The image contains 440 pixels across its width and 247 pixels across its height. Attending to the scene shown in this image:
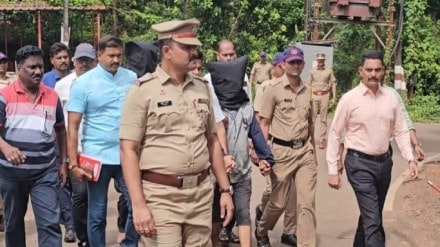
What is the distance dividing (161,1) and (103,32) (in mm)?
2364

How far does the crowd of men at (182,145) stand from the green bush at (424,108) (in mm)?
15293

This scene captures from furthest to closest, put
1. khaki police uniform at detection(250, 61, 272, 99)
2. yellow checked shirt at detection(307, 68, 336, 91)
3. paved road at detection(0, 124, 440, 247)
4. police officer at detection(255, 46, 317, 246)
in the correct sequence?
1. khaki police uniform at detection(250, 61, 272, 99)
2. yellow checked shirt at detection(307, 68, 336, 91)
3. paved road at detection(0, 124, 440, 247)
4. police officer at detection(255, 46, 317, 246)

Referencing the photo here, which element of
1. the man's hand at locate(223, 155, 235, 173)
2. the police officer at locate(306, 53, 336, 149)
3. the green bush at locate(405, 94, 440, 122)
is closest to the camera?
the man's hand at locate(223, 155, 235, 173)

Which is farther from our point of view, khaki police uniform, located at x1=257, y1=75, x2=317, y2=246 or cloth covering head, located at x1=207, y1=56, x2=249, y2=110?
khaki police uniform, located at x1=257, y1=75, x2=317, y2=246

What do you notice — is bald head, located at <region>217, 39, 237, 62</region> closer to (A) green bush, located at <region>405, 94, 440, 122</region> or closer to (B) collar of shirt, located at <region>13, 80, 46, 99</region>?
(B) collar of shirt, located at <region>13, 80, 46, 99</region>

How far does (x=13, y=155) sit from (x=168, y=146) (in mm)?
1627

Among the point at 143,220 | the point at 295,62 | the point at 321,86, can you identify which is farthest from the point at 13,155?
the point at 321,86

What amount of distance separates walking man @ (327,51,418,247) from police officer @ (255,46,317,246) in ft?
2.10

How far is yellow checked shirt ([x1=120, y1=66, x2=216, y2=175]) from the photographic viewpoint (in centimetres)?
404

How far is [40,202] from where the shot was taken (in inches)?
215

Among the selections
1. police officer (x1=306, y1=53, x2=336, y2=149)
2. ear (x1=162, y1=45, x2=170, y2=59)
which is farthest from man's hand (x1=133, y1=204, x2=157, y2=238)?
police officer (x1=306, y1=53, x2=336, y2=149)

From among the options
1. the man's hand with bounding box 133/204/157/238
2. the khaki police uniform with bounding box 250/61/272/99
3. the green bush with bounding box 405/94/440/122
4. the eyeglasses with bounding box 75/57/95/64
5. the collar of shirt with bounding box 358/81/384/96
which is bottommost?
the green bush with bounding box 405/94/440/122

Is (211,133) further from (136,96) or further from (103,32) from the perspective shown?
(103,32)

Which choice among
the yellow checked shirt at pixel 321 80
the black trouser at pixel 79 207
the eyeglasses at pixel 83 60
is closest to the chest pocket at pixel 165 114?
the black trouser at pixel 79 207
